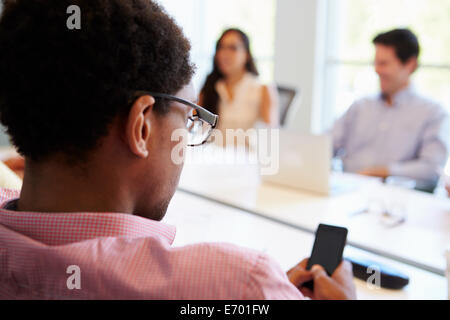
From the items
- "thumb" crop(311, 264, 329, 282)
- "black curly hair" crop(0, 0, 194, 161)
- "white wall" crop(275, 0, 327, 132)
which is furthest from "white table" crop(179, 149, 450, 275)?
"white wall" crop(275, 0, 327, 132)

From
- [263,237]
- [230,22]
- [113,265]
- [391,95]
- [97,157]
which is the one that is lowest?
[263,237]

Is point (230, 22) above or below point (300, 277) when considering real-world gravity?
above

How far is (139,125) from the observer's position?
0.68 metres

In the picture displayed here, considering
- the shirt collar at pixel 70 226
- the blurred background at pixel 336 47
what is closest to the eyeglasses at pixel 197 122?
the shirt collar at pixel 70 226

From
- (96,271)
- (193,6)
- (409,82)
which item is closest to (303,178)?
(409,82)

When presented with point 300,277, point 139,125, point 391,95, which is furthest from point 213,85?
point 139,125

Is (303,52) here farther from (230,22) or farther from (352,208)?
(352,208)

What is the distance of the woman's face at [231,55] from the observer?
3338 mm

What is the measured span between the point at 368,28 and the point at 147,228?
13.0 feet

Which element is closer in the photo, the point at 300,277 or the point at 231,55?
the point at 300,277

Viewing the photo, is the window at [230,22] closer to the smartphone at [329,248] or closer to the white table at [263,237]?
the white table at [263,237]

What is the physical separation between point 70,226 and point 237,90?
2889 millimetres

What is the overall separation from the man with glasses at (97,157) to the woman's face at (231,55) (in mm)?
2667

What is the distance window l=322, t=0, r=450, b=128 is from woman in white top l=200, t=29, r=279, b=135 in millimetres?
667
